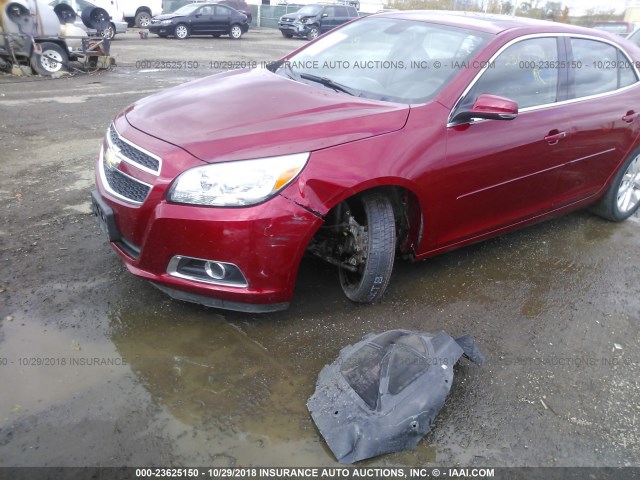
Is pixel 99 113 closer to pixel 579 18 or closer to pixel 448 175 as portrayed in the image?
pixel 448 175

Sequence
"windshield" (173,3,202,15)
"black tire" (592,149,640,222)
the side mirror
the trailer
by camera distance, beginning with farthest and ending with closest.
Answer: "windshield" (173,3,202,15)
the trailer
"black tire" (592,149,640,222)
the side mirror

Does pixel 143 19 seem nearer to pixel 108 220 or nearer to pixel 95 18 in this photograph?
pixel 95 18

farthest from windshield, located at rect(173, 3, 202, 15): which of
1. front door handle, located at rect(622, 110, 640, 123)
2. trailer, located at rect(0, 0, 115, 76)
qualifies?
front door handle, located at rect(622, 110, 640, 123)

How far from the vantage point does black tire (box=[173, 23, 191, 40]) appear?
69.9 feet

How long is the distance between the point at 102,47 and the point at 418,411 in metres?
12.2

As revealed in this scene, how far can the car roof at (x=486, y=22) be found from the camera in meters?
3.79

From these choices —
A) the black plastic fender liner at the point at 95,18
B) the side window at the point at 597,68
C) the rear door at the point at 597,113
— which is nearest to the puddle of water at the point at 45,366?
the rear door at the point at 597,113

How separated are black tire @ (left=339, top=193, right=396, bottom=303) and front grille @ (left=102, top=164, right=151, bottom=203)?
1.15 meters

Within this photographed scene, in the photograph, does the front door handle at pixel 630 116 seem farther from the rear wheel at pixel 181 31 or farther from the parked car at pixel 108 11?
the rear wheel at pixel 181 31

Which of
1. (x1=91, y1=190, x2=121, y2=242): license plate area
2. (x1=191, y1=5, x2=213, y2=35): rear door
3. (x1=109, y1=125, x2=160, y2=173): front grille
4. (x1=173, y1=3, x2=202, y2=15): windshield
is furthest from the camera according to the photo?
(x1=191, y1=5, x2=213, y2=35): rear door

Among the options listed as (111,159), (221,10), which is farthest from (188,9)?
(111,159)

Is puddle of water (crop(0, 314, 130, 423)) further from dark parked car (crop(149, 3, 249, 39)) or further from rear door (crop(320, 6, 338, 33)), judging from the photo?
rear door (crop(320, 6, 338, 33))

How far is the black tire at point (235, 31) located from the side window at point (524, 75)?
21332mm

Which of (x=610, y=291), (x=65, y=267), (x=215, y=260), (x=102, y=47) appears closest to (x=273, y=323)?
(x=215, y=260)
